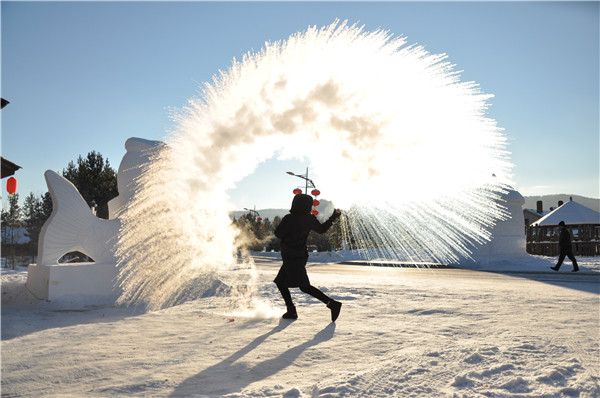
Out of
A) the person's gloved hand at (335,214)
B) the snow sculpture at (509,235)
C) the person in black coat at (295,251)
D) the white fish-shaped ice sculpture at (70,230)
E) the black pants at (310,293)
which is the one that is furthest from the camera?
the snow sculpture at (509,235)

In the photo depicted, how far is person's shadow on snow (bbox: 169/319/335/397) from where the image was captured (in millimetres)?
2971

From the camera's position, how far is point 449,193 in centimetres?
2514

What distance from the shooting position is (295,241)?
5.87 m

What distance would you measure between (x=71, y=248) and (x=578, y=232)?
34781mm

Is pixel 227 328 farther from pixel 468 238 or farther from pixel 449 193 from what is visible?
pixel 468 238

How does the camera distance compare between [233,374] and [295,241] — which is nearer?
[233,374]

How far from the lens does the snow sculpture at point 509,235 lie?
24.9 metres

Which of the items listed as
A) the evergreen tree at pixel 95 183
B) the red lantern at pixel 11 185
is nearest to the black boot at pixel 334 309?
the red lantern at pixel 11 185

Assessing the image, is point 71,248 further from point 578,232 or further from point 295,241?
point 578,232

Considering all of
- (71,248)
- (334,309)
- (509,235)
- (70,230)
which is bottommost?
(334,309)

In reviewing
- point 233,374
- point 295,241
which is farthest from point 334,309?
point 233,374

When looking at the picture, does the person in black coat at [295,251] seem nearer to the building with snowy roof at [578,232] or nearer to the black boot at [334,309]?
the black boot at [334,309]

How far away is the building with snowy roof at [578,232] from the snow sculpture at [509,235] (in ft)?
23.4

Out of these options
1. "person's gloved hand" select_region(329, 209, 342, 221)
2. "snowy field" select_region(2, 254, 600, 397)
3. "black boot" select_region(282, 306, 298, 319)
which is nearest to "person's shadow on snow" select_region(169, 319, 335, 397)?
"snowy field" select_region(2, 254, 600, 397)
